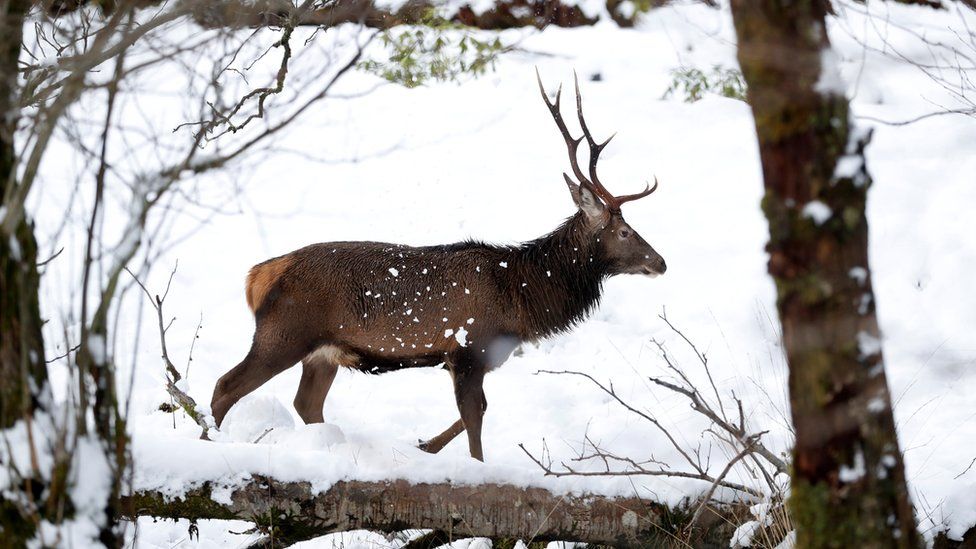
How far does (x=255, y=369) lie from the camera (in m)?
6.00

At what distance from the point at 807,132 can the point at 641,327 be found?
589 cm

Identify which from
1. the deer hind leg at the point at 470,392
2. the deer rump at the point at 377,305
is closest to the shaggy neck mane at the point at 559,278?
the deer rump at the point at 377,305

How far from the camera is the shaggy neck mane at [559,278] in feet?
21.4

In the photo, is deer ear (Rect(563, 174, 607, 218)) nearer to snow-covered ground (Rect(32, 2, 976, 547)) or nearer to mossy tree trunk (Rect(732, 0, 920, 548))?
snow-covered ground (Rect(32, 2, 976, 547))

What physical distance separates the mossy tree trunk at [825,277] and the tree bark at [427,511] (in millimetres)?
1746

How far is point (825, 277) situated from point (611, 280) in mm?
6666

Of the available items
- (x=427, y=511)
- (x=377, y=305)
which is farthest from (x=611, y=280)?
(x=427, y=511)

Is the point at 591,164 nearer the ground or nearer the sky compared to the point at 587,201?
nearer the sky

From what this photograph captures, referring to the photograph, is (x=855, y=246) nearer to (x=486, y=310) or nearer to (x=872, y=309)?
(x=872, y=309)

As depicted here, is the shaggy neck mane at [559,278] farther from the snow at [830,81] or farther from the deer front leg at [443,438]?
the snow at [830,81]

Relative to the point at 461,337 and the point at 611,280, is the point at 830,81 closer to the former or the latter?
the point at 461,337

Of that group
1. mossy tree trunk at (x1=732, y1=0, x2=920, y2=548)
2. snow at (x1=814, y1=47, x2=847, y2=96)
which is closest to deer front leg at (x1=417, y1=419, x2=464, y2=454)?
mossy tree trunk at (x1=732, y1=0, x2=920, y2=548)

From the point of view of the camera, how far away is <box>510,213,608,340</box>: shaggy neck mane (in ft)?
21.4

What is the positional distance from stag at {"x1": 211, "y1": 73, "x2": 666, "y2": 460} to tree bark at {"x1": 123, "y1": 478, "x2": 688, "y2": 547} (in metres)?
1.85
